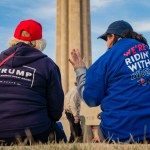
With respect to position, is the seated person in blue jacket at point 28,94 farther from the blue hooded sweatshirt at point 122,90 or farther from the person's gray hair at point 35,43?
the blue hooded sweatshirt at point 122,90

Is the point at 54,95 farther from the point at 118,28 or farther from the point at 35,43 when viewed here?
the point at 118,28

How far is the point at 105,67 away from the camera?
11.2 ft

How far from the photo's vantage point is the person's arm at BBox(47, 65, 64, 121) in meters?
3.61

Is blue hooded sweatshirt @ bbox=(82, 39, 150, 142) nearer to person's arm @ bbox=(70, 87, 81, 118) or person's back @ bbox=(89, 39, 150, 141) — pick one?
person's back @ bbox=(89, 39, 150, 141)

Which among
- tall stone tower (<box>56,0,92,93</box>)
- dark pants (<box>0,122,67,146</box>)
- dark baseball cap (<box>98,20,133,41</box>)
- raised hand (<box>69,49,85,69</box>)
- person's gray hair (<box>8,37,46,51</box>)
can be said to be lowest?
dark pants (<box>0,122,67,146</box>)

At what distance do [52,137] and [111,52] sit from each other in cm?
91

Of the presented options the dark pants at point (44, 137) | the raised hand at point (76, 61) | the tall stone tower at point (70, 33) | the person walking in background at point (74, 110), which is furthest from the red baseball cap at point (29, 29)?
the tall stone tower at point (70, 33)

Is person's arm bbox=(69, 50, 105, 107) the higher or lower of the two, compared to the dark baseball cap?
lower

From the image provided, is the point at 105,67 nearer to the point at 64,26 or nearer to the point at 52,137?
the point at 52,137

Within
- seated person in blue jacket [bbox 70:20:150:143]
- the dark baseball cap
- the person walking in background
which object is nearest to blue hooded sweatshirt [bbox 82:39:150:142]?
seated person in blue jacket [bbox 70:20:150:143]

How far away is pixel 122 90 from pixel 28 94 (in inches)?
31.7

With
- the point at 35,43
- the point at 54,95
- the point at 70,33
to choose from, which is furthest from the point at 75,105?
the point at 70,33

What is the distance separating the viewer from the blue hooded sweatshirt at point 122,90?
3291mm

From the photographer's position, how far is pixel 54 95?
3627mm
